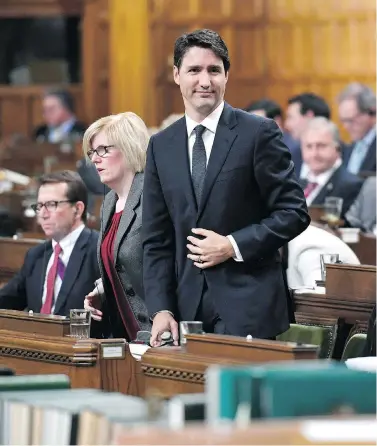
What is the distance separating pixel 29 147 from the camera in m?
13.0

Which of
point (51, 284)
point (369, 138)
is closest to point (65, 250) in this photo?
point (51, 284)

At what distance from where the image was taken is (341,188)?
8141 millimetres

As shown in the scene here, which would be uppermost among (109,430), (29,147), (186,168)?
(29,147)

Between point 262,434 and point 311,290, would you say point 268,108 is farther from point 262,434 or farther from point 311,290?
point 262,434

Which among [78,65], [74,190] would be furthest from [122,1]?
[74,190]

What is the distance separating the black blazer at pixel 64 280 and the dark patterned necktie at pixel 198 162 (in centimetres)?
164

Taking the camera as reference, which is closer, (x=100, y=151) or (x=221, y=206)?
(x=221, y=206)

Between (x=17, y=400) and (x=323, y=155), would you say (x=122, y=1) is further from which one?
(x=17, y=400)

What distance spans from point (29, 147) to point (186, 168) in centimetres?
909

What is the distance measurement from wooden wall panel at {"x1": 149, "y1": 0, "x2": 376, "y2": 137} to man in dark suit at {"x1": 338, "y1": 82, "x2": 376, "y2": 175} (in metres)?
3.21

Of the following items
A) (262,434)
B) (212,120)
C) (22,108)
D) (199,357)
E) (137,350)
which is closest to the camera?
(262,434)

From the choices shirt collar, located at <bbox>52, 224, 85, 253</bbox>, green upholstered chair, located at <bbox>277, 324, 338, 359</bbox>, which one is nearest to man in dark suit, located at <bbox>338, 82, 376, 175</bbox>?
shirt collar, located at <bbox>52, 224, 85, 253</bbox>

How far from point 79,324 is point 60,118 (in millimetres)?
9471

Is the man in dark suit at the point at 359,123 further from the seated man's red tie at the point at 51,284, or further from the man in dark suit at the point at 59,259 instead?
the seated man's red tie at the point at 51,284
